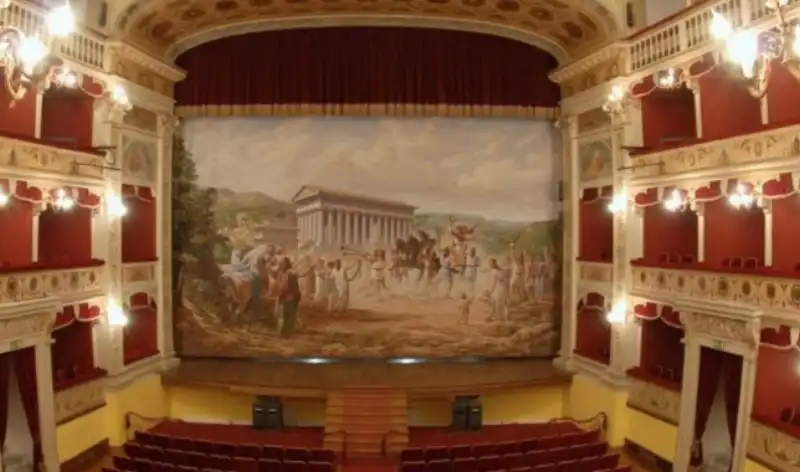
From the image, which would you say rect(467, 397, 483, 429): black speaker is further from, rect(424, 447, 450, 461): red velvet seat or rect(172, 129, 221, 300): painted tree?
rect(172, 129, 221, 300): painted tree

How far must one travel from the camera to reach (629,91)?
14367 millimetres

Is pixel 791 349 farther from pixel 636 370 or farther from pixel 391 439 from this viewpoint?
pixel 391 439

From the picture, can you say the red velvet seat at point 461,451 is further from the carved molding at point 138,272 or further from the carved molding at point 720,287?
the carved molding at point 138,272

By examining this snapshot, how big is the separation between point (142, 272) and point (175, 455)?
502cm

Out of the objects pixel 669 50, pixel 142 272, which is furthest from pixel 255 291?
pixel 669 50

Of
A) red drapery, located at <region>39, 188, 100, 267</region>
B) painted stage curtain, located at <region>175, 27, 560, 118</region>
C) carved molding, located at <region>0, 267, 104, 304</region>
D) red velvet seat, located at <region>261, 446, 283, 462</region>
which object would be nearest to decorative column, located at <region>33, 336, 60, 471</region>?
carved molding, located at <region>0, 267, 104, 304</region>

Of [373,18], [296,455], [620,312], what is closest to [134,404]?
[296,455]

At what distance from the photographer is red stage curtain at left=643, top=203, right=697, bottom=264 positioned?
1438 cm

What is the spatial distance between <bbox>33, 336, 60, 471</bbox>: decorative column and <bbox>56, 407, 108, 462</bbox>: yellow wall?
53 centimetres

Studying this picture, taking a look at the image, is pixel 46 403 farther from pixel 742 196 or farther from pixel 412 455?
pixel 742 196

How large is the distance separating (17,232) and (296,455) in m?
6.59

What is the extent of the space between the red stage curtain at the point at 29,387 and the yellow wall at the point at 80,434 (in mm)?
607

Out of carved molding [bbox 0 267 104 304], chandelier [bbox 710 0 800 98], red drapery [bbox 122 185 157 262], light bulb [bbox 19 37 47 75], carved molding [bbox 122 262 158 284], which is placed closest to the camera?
chandelier [bbox 710 0 800 98]

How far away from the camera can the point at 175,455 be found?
1230 centimetres
